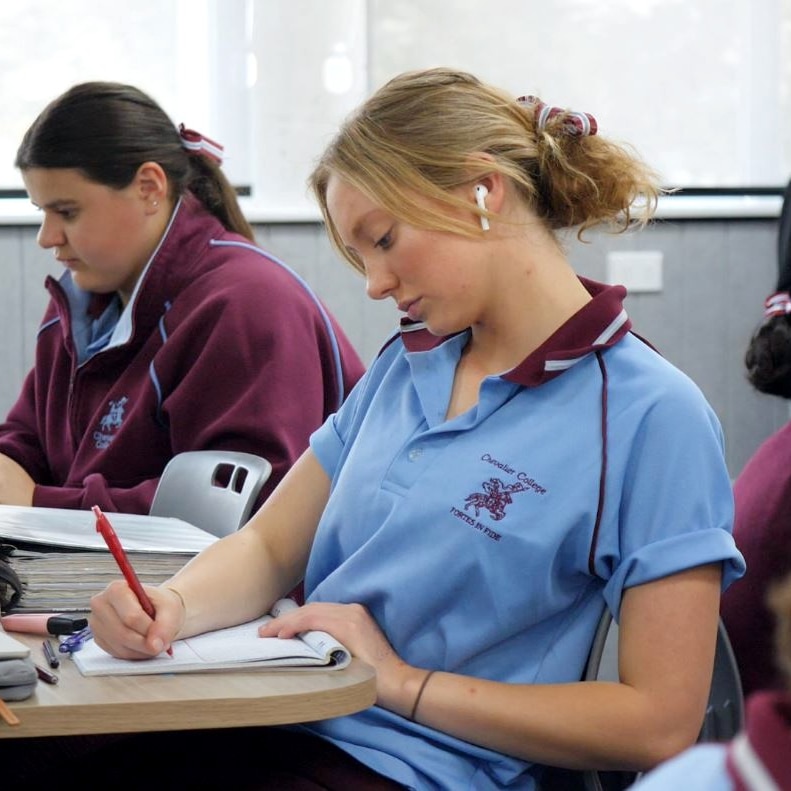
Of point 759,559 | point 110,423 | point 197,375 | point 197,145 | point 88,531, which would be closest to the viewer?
point 88,531

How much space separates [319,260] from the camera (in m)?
3.14

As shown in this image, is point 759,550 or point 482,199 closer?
point 482,199

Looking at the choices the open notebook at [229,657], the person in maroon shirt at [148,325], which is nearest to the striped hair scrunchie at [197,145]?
the person in maroon shirt at [148,325]

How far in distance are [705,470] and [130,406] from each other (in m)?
1.20

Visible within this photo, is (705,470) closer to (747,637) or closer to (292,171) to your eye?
(747,637)

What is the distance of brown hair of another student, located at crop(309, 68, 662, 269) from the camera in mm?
1335

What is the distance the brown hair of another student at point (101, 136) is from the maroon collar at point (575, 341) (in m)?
1.14

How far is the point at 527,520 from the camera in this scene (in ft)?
4.10

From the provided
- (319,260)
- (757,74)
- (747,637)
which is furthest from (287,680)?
(757,74)

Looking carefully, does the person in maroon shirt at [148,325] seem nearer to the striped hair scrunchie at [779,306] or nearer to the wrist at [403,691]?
the striped hair scrunchie at [779,306]

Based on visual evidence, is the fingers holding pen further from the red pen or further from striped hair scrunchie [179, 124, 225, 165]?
striped hair scrunchie [179, 124, 225, 165]

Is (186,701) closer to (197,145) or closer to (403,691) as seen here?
(403,691)

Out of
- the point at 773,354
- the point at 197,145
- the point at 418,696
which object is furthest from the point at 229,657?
the point at 197,145

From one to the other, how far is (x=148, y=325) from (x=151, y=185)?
26 cm
